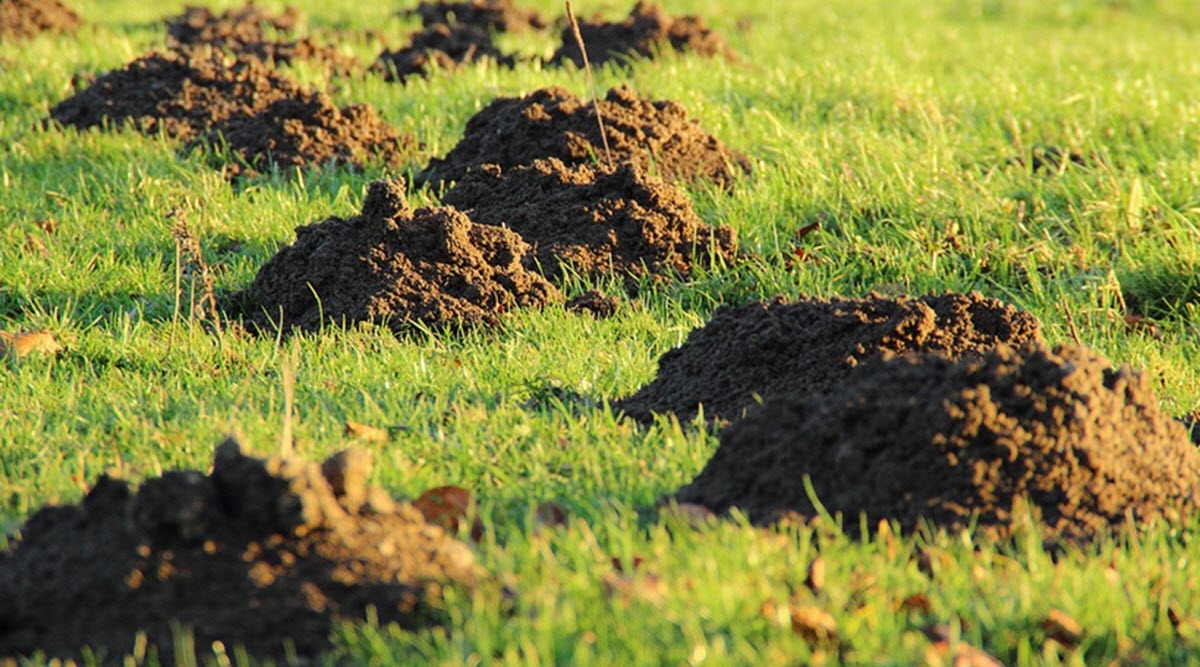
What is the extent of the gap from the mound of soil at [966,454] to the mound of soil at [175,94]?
18.1 ft

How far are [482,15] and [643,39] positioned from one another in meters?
2.21

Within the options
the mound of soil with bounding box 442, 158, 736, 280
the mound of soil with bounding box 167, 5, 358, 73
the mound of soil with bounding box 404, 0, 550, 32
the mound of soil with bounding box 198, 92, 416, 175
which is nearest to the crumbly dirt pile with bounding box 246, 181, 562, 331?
the mound of soil with bounding box 442, 158, 736, 280

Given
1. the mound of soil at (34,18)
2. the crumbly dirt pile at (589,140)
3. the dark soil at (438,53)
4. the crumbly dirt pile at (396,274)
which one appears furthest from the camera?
the mound of soil at (34,18)

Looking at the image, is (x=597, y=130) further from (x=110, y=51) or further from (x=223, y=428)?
(x=110, y=51)

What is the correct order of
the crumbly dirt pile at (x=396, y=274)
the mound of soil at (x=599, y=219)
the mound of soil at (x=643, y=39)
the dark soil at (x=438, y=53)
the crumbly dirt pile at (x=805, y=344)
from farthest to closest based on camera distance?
the mound of soil at (x=643, y=39) → the dark soil at (x=438, y=53) → the mound of soil at (x=599, y=219) → the crumbly dirt pile at (x=396, y=274) → the crumbly dirt pile at (x=805, y=344)

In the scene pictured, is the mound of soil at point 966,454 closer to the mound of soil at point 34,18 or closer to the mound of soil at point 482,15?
the mound of soil at point 482,15

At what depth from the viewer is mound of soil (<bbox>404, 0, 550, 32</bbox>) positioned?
12039 millimetres

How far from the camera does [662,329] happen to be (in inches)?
220

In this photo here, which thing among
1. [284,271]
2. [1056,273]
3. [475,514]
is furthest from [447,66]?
[475,514]

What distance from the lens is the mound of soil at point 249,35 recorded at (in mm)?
9961

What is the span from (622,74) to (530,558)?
275 inches

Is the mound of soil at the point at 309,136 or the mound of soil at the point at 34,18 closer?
the mound of soil at the point at 309,136

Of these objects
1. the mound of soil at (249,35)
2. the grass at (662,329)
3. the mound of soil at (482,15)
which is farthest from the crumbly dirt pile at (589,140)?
the mound of soil at (482,15)

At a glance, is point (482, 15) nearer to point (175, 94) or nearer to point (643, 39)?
point (643, 39)
